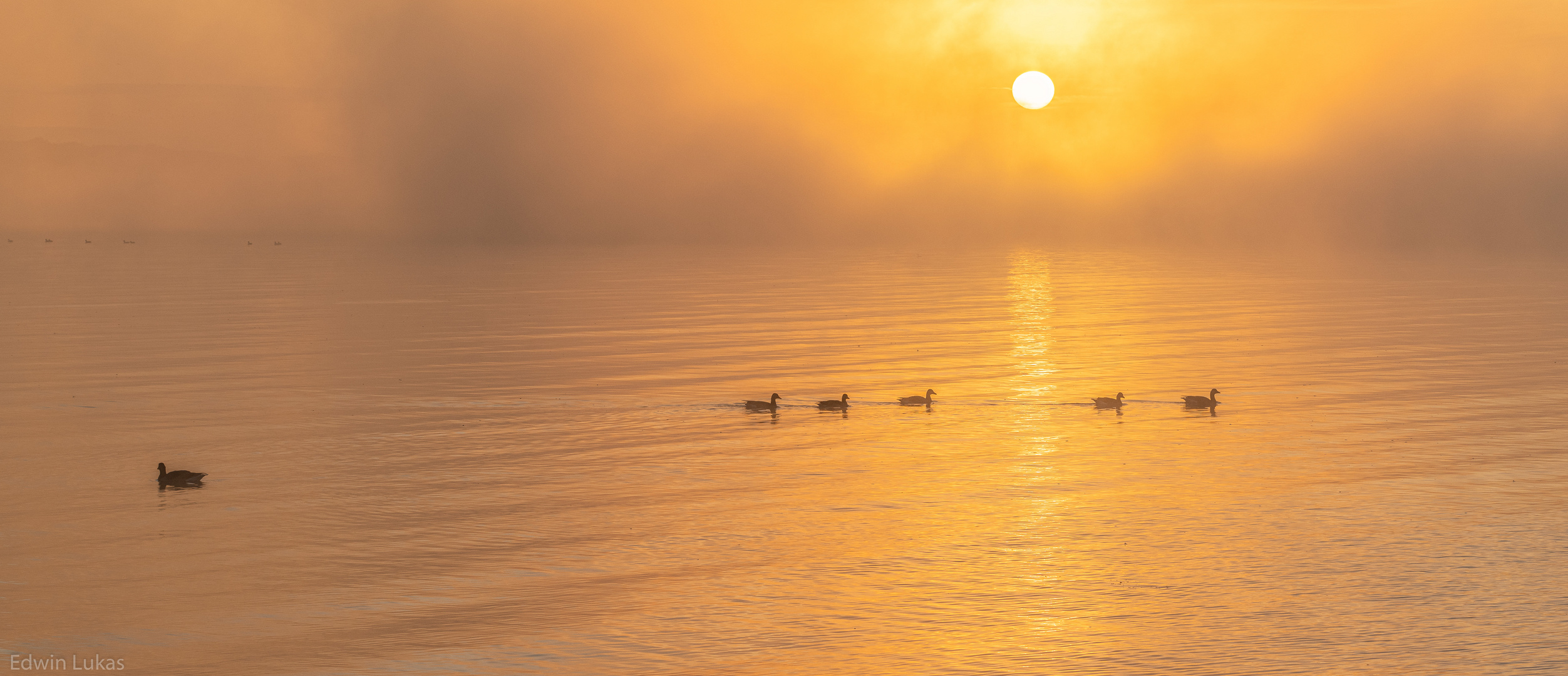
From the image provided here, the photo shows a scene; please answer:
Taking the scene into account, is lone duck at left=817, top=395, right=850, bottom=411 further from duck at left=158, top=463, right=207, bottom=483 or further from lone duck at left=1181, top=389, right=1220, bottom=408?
duck at left=158, top=463, right=207, bottom=483

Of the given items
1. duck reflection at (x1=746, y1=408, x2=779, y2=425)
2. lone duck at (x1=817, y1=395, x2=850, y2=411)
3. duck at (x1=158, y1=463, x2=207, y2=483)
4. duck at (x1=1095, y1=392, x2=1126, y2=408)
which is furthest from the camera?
duck at (x1=1095, y1=392, x2=1126, y2=408)

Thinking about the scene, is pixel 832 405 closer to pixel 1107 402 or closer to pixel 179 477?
pixel 1107 402

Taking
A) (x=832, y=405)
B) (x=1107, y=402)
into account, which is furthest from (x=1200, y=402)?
(x=832, y=405)

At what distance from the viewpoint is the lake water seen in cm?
1544

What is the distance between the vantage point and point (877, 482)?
957 inches

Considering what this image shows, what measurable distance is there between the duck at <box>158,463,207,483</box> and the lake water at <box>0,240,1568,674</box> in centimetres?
24

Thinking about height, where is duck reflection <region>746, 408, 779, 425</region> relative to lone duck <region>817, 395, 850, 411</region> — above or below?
below

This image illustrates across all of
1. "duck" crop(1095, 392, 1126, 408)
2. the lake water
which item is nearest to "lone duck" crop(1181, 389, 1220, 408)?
the lake water

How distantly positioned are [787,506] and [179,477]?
1062 cm

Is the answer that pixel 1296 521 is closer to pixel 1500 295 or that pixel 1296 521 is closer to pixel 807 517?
pixel 807 517

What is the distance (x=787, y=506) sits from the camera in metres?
22.3

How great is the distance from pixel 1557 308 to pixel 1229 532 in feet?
200

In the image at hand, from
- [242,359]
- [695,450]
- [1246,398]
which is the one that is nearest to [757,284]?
[242,359]

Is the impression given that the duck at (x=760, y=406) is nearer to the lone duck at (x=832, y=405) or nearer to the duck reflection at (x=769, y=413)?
the duck reflection at (x=769, y=413)
